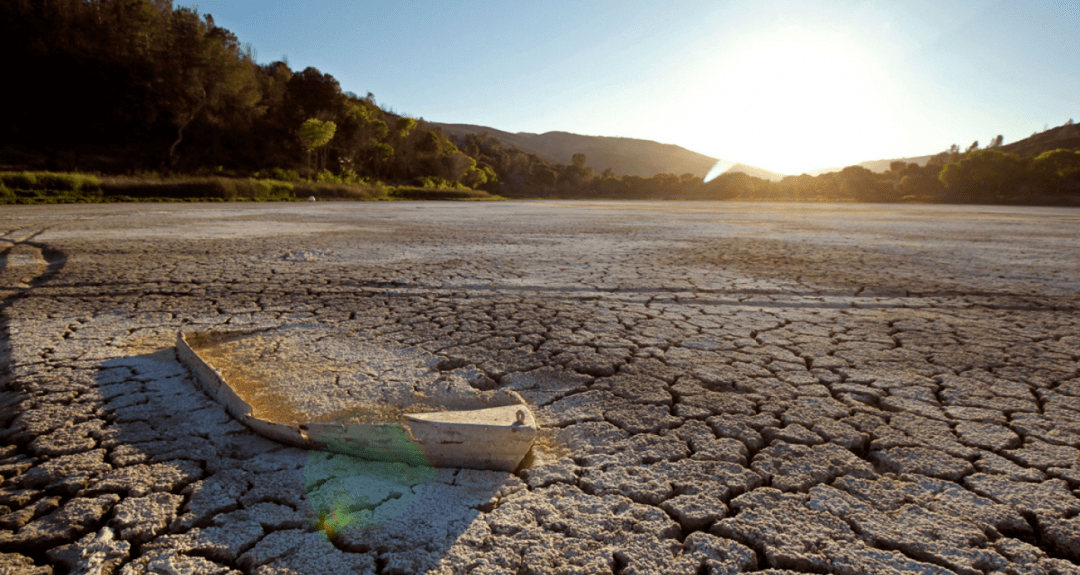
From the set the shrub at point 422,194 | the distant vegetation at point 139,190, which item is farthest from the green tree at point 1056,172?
the distant vegetation at point 139,190

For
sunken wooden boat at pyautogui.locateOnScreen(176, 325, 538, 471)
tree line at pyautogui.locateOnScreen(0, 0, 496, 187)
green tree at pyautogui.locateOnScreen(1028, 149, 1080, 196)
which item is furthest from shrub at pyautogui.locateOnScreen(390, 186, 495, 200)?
green tree at pyautogui.locateOnScreen(1028, 149, 1080, 196)

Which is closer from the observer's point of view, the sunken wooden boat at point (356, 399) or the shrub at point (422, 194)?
the sunken wooden boat at point (356, 399)

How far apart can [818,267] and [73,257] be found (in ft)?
27.1

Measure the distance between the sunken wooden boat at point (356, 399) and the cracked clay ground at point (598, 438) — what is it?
6 cm

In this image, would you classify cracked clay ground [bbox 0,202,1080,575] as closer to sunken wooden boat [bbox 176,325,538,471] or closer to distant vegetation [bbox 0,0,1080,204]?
sunken wooden boat [bbox 176,325,538,471]

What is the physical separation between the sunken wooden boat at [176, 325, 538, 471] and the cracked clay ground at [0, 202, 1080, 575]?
0.20 ft

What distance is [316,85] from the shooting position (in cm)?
3622

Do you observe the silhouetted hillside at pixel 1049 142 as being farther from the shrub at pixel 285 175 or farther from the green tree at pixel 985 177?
the shrub at pixel 285 175

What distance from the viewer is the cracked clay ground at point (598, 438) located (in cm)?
130

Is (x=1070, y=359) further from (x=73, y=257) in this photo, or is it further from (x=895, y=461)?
(x=73, y=257)

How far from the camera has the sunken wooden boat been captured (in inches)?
65.6

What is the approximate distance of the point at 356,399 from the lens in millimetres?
2178

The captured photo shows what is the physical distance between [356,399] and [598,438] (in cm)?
105

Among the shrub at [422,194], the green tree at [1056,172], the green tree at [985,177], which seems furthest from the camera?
the green tree at [985,177]
